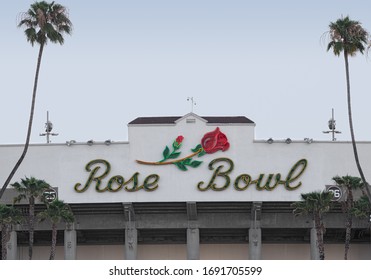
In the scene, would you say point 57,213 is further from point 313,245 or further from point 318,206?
point 313,245

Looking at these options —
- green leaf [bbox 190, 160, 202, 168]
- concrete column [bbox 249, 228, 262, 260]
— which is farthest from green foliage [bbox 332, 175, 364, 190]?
green leaf [bbox 190, 160, 202, 168]

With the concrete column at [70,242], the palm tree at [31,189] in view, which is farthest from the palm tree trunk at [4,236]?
the concrete column at [70,242]

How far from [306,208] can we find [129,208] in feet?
54.3

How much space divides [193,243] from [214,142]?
9.47 meters

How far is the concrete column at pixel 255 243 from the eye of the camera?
82.8 metres

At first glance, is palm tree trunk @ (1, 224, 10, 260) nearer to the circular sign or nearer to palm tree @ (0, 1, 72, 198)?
palm tree @ (0, 1, 72, 198)

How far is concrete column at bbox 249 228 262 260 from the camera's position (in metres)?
82.8

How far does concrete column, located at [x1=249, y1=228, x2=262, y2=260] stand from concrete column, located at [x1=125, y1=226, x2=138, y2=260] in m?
10.5

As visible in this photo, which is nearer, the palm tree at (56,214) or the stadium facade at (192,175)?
the palm tree at (56,214)

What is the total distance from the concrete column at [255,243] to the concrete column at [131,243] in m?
10.5

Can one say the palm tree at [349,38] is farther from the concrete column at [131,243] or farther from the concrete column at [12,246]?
the concrete column at [12,246]

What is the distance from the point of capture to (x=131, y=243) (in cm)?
8344
